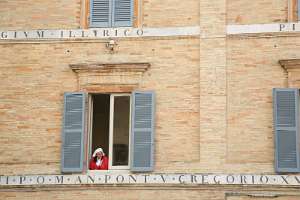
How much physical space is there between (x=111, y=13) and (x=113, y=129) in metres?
2.74

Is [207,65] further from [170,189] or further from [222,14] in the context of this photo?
[170,189]

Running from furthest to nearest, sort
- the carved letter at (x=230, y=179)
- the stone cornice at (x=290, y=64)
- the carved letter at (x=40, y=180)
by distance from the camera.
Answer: the carved letter at (x=40, y=180)
the stone cornice at (x=290, y=64)
the carved letter at (x=230, y=179)

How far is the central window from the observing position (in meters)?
20.2

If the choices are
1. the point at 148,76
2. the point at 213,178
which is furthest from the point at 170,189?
the point at 148,76

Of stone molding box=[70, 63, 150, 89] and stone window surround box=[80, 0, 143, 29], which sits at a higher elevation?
stone window surround box=[80, 0, 143, 29]

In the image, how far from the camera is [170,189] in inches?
764

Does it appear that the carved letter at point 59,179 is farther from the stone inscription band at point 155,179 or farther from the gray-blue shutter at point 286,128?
→ the gray-blue shutter at point 286,128

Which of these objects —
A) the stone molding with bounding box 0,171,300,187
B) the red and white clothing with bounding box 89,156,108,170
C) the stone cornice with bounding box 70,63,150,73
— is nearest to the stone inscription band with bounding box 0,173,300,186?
the stone molding with bounding box 0,171,300,187

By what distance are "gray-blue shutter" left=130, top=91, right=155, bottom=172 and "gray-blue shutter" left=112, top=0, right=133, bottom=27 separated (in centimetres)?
176

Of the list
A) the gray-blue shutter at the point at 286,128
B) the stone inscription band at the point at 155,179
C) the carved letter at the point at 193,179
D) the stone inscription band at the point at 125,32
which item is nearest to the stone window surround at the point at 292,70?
the gray-blue shutter at the point at 286,128

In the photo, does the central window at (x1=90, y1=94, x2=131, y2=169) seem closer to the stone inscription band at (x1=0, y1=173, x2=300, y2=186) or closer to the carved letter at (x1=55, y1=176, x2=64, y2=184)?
the stone inscription band at (x1=0, y1=173, x2=300, y2=186)

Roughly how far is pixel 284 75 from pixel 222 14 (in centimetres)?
201

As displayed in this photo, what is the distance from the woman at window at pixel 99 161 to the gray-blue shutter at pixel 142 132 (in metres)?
0.71

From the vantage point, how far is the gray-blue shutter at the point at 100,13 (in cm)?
2064
